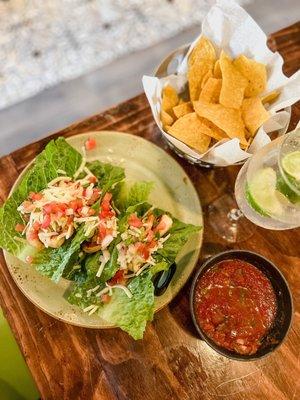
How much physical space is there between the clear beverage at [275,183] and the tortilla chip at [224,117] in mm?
136

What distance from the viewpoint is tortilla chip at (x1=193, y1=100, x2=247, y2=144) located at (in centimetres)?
131

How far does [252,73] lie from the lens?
1.39 metres

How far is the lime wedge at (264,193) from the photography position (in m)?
1.15

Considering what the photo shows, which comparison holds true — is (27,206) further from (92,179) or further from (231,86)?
(231,86)

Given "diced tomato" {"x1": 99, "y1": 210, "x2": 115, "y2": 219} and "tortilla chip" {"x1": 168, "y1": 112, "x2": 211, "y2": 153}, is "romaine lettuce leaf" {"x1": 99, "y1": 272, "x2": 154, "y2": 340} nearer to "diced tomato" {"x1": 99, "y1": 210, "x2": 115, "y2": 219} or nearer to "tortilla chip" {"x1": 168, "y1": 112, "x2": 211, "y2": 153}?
"diced tomato" {"x1": 99, "y1": 210, "x2": 115, "y2": 219}

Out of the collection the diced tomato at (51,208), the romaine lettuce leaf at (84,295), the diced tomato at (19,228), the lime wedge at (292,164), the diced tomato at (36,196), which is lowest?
the romaine lettuce leaf at (84,295)

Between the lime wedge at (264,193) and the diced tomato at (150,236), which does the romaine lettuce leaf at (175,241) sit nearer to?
the diced tomato at (150,236)

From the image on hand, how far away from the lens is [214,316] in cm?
122

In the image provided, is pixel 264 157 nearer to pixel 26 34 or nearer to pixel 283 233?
pixel 283 233

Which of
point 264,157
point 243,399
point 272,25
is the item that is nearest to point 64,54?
point 272,25

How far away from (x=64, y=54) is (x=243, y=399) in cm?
170

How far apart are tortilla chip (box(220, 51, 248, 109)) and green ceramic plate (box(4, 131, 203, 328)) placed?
23 cm

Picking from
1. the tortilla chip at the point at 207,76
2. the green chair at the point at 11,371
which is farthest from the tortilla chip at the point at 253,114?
the green chair at the point at 11,371

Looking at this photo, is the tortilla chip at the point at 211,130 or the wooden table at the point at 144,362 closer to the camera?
the wooden table at the point at 144,362
